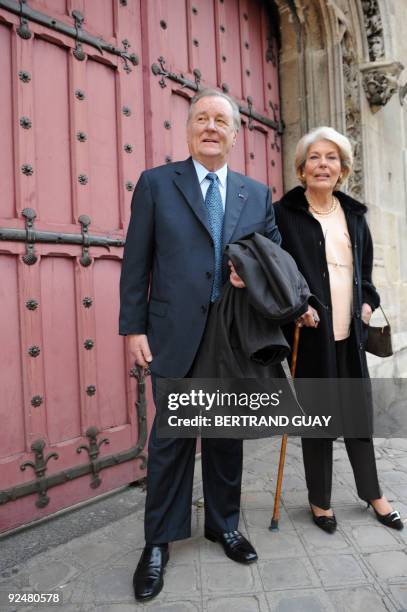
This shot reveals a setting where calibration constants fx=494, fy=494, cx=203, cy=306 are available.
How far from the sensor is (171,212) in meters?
2.00

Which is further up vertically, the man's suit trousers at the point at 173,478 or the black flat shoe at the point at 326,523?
the man's suit trousers at the point at 173,478

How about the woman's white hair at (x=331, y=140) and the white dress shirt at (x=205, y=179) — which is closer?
the white dress shirt at (x=205, y=179)

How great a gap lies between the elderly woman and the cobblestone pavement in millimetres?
162

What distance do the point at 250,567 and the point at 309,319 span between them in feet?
3.55

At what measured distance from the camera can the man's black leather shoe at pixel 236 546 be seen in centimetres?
210

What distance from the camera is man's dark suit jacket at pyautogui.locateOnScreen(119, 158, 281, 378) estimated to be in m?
1.97

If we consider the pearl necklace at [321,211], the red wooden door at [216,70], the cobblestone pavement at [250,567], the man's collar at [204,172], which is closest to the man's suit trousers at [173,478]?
the cobblestone pavement at [250,567]

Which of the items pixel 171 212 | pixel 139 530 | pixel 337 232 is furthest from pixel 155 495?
pixel 337 232

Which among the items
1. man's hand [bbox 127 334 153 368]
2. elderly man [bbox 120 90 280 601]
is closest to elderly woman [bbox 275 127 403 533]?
elderly man [bbox 120 90 280 601]

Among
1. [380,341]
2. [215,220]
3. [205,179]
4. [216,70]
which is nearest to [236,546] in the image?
[380,341]

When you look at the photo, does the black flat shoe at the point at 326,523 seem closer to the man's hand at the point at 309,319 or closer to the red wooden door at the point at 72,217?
the man's hand at the point at 309,319

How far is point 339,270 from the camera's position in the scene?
2.46m

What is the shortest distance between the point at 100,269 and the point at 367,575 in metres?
1.96

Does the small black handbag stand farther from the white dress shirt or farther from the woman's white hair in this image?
the white dress shirt
